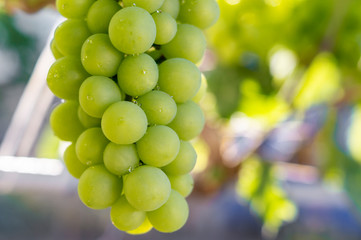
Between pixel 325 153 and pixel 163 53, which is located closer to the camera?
pixel 163 53

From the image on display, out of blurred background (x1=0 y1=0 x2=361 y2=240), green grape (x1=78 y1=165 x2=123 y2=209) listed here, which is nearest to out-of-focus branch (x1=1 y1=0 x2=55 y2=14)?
blurred background (x1=0 y1=0 x2=361 y2=240)

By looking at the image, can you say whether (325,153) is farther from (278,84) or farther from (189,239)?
(189,239)

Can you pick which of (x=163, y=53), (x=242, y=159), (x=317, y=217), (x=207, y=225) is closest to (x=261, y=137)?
(x=242, y=159)

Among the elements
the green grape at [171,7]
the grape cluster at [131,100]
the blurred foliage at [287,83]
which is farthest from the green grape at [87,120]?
the blurred foliage at [287,83]

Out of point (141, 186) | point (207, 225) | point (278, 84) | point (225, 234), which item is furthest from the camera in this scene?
point (225, 234)

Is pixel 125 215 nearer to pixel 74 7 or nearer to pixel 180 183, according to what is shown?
pixel 180 183

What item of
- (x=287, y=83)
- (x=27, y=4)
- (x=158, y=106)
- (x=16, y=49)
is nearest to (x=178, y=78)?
(x=158, y=106)
